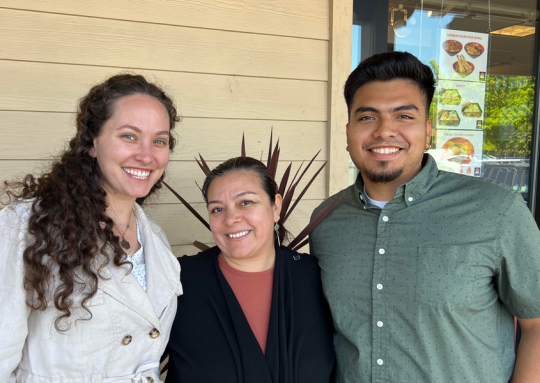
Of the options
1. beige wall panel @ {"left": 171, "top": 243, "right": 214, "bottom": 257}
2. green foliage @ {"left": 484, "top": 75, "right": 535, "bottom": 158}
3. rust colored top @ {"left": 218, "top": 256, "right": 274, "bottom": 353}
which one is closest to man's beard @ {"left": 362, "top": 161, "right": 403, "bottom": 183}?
rust colored top @ {"left": 218, "top": 256, "right": 274, "bottom": 353}

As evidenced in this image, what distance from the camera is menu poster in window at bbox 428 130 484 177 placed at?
341 cm

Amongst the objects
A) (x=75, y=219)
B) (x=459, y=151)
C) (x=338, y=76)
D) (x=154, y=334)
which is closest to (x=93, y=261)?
(x=75, y=219)

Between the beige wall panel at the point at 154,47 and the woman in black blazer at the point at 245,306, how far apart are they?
0.93 meters

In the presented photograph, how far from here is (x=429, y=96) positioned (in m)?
1.65

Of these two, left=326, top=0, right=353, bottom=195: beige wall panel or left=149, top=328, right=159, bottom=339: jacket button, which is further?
left=326, top=0, right=353, bottom=195: beige wall panel

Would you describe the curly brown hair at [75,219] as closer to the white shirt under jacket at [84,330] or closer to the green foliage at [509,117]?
the white shirt under jacket at [84,330]

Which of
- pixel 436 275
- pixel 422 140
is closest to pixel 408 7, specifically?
pixel 422 140

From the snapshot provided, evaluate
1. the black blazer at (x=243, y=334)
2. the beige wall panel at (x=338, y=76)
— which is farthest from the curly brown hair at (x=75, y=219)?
the beige wall panel at (x=338, y=76)

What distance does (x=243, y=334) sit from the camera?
1.45 m

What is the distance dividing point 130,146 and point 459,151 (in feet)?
9.77

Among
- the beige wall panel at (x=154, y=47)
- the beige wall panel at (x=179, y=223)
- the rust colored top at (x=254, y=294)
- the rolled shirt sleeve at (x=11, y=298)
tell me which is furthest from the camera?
the beige wall panel at (x=179, y=223)

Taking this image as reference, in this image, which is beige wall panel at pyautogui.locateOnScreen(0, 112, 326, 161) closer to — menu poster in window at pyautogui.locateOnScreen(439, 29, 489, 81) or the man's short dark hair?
the man's short dark hair

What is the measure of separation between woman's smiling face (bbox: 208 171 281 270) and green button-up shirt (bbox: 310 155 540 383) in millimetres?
364

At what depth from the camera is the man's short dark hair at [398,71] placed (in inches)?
62.1
